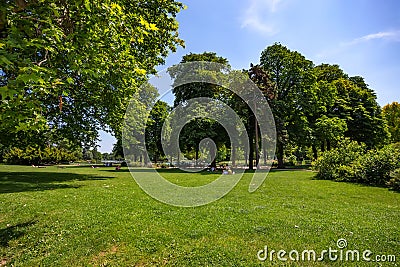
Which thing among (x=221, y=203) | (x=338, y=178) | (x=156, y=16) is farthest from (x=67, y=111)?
(x=338, y=178)

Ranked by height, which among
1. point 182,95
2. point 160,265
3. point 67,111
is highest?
point 182,95

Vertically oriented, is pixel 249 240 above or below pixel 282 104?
below

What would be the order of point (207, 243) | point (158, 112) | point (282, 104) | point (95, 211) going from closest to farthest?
point (207, 243) → point (95, 211) → point (282, 104) → point (158, 112)

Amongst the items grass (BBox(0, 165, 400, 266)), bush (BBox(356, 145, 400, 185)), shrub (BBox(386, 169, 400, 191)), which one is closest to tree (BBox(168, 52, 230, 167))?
bush (BBox(356, 145, 400, 185))

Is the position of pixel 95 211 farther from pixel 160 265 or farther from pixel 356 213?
pixel 356 213

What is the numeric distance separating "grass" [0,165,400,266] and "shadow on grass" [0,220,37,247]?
24 mm

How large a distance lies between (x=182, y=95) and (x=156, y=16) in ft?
71.1

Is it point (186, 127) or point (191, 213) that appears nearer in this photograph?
point (191, 213)

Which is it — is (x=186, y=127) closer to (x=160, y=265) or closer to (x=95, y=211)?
(x=95, y=211)

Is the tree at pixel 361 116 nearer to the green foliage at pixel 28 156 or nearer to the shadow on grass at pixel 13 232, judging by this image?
the shadow on grass at pixel 13 232

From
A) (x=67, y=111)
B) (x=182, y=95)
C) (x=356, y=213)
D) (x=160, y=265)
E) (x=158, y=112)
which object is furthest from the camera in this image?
(x=158, y=112)

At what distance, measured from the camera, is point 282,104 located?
2848 cm

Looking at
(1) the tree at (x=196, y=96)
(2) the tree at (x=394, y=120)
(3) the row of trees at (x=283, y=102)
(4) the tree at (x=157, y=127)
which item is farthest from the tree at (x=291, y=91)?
(2) the tree at (x=394, y=120)

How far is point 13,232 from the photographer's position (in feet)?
20.5
